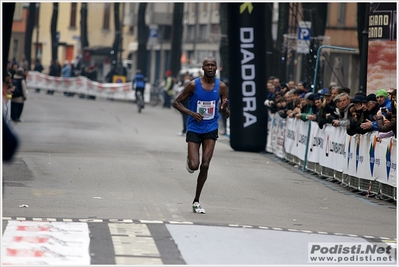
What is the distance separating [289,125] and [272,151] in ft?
5.86

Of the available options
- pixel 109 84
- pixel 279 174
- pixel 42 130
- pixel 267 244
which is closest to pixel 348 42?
pixel 109 84

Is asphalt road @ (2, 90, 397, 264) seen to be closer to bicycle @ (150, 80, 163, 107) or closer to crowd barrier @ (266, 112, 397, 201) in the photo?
crowd barrier @ (266, 112, 397, 201)

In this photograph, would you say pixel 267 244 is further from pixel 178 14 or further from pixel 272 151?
pixel 178 14

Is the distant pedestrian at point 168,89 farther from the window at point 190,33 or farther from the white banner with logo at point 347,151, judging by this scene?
the white banner with logo at point 347,151

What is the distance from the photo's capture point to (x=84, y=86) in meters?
54.9

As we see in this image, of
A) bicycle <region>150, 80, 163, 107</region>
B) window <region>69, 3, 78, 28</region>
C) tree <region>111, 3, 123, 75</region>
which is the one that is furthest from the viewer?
window <region>69, 3, 78, 28</region>

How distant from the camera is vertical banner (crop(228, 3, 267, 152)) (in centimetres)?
2291

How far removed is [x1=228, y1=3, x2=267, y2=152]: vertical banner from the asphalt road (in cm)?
53

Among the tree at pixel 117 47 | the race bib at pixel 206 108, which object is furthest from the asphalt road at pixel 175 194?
the tree at pixel 117 47

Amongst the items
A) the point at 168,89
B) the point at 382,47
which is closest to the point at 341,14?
the point at 168,89

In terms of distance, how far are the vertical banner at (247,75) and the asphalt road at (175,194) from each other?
0.53m

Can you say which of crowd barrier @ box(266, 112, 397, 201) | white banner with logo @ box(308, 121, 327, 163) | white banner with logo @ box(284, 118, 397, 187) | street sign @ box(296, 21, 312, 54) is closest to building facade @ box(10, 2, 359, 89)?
street sign @ box(296, 21, 312, 54)

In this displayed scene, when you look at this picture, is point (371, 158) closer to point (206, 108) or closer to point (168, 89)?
point (206, 108)

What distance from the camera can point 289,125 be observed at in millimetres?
21609
